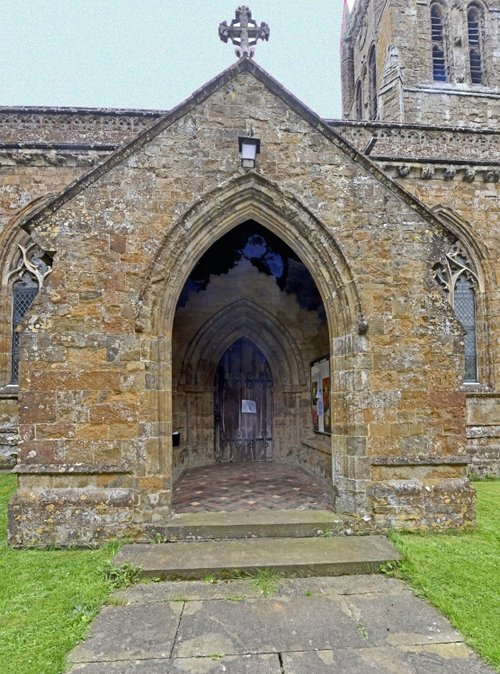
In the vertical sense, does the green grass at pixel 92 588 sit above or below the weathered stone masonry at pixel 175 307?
below

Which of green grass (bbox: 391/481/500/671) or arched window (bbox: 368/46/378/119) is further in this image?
arched window (bbox: 368/46/378/119)

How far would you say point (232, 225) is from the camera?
19.2ft

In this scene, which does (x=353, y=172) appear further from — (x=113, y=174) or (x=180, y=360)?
(x=180, y=360)

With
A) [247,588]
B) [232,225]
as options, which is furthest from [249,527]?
[232,225]

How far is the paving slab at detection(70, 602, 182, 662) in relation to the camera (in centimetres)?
309

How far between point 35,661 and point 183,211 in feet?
15.0

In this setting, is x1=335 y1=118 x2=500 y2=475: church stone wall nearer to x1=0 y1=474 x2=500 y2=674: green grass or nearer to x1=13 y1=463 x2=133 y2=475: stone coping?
x1=0 y1=474 x2=500 y2=674: green grass

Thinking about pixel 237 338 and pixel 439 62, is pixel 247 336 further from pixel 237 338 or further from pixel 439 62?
pixel 439 62

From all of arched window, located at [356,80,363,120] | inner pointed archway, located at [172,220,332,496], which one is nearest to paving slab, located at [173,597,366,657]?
inner pointed archway, located at [172,220,332,496]

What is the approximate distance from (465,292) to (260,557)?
8.84 m

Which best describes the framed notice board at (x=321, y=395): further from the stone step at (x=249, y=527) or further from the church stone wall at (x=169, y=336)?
the stone step at (x=249, y=527)

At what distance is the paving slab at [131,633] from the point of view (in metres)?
3.09

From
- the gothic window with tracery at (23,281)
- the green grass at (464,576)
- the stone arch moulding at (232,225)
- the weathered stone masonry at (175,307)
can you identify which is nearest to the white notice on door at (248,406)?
the weathered stone masonry at (175,307)

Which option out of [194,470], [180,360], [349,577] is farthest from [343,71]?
[349,577]
